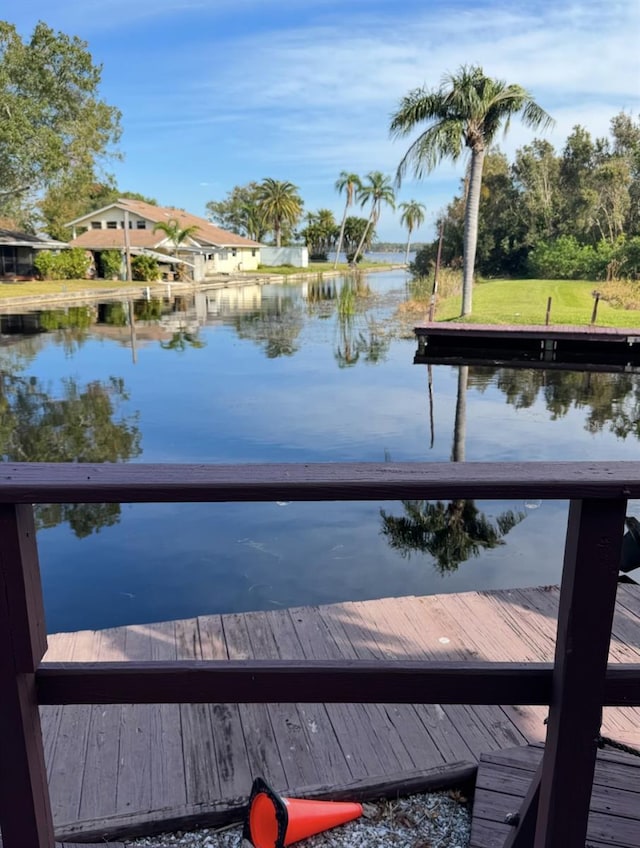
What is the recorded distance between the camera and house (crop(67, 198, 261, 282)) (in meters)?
42.1

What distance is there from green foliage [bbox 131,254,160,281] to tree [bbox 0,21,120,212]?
6.24 meters

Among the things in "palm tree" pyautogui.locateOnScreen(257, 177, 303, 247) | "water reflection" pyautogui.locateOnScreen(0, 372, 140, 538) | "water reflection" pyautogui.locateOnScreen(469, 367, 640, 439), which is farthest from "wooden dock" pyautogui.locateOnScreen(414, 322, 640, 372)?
"palm tree" pyautogui.locateOnScreen(257, 177, 303, 247)

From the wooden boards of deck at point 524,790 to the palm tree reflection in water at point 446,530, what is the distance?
12.1ft

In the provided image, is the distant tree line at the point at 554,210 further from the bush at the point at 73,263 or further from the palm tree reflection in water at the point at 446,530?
the palm tree reflection in water at the point at 446,530

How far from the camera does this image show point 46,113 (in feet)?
127

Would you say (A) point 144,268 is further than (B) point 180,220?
No

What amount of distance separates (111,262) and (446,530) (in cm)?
3722

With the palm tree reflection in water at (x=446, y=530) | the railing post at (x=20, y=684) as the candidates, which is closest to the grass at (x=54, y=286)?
the palm tree reflection in water at (x=446, y=530)

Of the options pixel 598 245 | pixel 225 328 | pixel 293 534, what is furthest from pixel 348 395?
pixel 598 245

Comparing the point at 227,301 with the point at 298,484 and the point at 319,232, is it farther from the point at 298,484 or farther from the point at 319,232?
the point at 319,232

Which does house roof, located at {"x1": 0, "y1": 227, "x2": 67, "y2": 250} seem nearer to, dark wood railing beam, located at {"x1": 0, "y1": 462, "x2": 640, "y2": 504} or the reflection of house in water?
the reflection of house in water

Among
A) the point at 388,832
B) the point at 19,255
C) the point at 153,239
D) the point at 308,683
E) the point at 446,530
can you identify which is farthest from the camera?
the point at 153,239

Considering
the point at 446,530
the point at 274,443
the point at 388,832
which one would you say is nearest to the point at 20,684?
the point at 388,832

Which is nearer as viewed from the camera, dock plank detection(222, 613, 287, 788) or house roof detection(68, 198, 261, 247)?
dock plank detection(222, 613, 287, 788)
